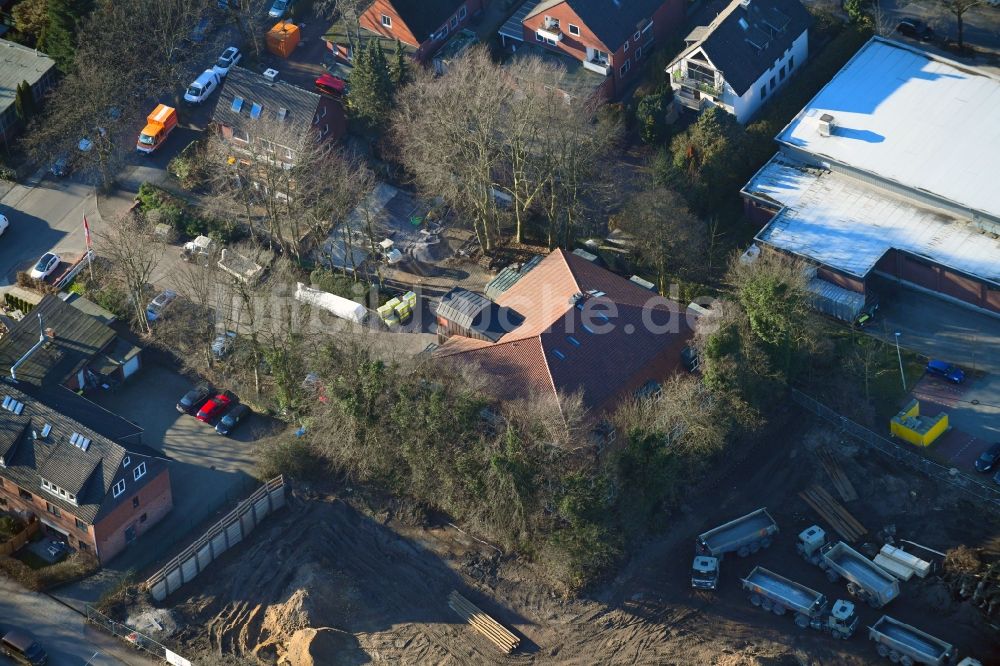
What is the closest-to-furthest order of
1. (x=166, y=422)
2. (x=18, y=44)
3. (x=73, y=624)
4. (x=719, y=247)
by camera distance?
(x=73, y=624) → (x=166, y=422) → (x=719, y=247) → (x=18, y=44)

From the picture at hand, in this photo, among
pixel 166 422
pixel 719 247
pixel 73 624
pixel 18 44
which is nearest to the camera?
pixel 73 624

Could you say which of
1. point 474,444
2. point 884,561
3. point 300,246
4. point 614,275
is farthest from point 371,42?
point 884,561

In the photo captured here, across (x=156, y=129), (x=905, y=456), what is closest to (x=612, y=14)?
(x=156, y=129)

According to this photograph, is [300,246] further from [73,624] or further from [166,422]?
[73,624]

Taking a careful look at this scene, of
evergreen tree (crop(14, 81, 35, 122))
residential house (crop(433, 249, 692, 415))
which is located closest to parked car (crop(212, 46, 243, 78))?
evergreen tree (crop(14, 81, 35, 122))

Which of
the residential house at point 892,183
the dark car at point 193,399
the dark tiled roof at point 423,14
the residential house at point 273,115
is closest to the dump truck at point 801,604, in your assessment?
the residential house at point 892,183

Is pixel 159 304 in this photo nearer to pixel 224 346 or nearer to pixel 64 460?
pixel 224 346

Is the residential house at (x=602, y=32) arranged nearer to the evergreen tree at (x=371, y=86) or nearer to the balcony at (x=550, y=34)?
the balcony at (x=550, y=34)
